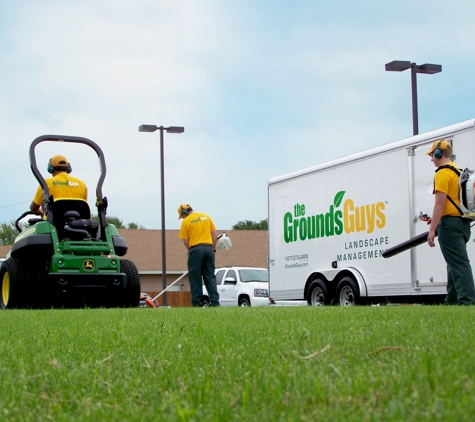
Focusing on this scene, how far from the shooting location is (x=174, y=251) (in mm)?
44656

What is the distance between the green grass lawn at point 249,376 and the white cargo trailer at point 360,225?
8.06 metres

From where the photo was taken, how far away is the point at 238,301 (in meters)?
23.5

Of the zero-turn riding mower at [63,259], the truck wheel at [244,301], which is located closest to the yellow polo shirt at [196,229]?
the zero-turn riding mower at [63,259]

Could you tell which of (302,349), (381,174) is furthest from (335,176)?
(302,349)

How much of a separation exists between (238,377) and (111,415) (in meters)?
0.63

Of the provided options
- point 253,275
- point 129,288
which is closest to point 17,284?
point 129,288

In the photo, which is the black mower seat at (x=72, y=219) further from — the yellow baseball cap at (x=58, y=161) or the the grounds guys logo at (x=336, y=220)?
the the grounds guys logo at (x=336, y=220)

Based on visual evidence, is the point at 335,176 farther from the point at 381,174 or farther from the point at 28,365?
the point at 28,365

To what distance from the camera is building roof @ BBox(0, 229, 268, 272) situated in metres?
43.2

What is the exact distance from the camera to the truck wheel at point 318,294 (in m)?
14.8

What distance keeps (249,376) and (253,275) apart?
2127cm

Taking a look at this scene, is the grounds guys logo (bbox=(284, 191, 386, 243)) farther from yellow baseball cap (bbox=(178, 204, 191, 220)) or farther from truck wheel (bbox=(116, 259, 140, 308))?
truck wheel (bbox=(116, 259, 140, 308))

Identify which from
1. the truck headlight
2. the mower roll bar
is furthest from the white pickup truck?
the mower roll bar

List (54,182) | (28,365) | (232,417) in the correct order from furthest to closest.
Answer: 1. (54,182)
2. (28,365)
3. (232,417)
